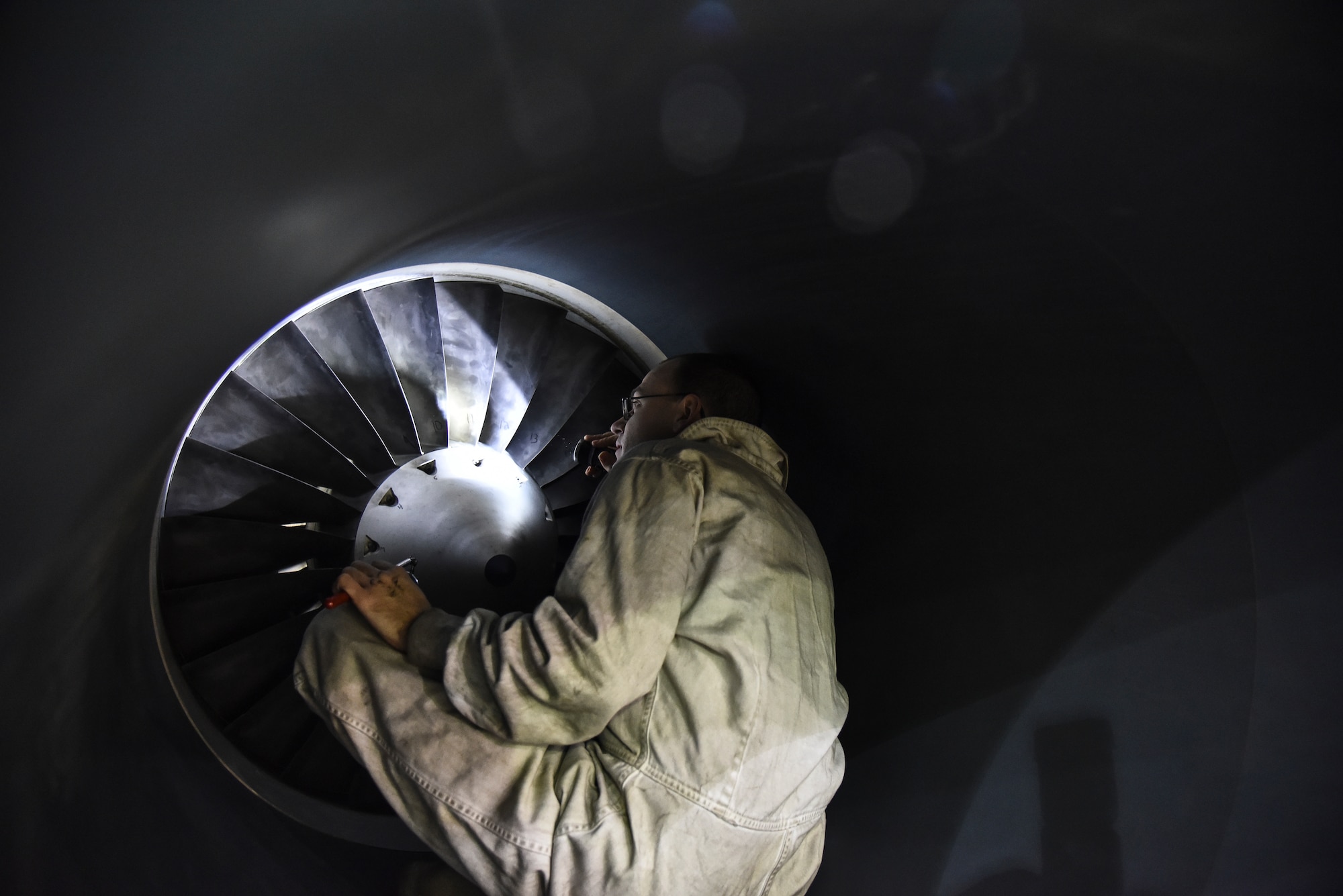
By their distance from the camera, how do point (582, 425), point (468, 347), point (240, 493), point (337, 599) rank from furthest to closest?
point (582, 425) → point (468, 347) → point (240, 493) → point (337, 599)

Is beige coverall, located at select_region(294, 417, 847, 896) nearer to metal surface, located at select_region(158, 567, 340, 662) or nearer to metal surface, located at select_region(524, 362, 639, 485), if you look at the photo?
metal surface, located at select_region(158, 567, 340, 662)

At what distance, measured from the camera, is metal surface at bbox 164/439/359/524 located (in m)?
1.88

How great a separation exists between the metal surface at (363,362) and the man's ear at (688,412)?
727 millimetres

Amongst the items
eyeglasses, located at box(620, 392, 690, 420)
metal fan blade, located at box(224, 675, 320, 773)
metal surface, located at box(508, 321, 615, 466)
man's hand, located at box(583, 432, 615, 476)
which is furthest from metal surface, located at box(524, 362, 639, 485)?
metal fan blade, located at box(224, 675, 320, 773)

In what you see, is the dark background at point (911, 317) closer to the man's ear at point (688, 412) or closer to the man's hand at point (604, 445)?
the man's ear at point (688, 412)

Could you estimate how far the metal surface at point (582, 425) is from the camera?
98.1 inches

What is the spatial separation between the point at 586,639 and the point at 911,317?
3.03ft

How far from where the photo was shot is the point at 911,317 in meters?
1.73

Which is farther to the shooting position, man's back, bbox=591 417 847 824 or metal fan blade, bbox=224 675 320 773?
metal fan blade, bbox=224 675 320 773

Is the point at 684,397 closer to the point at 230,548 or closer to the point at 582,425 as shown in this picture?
the point at 582,425

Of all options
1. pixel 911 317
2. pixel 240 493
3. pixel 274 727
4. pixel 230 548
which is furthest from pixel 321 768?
pixel 911 317

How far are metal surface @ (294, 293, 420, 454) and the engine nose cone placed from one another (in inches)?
3.8

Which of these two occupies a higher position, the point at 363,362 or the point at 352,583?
the point at 363,362

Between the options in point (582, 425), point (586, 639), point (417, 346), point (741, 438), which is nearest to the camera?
point (586, 639)
